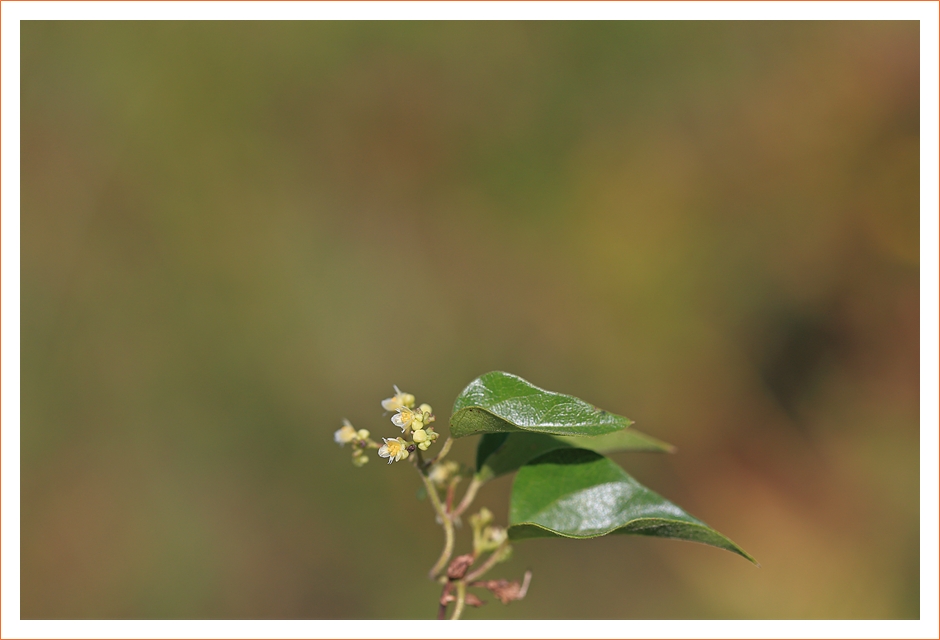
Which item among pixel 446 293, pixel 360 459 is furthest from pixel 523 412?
pixel 446 293

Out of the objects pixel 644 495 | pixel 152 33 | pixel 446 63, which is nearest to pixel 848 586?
pixel 644 495

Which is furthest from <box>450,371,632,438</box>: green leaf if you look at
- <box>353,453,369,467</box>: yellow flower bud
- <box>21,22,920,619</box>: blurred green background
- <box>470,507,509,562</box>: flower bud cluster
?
<box>21,22,920,619</box>: blurred green background

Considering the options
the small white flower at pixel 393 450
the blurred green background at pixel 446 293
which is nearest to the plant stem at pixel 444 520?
the small white flower at pixel 393 450

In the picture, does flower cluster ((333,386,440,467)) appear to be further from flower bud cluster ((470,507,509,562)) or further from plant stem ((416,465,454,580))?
flower bud cluster ((470,507,509,562))

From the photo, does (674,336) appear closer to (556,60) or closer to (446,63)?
(556,60)

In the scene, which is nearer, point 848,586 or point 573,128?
point 848,586

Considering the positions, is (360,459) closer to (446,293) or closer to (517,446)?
(517,446)

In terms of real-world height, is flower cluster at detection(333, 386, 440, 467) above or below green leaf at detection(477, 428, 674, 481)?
above
